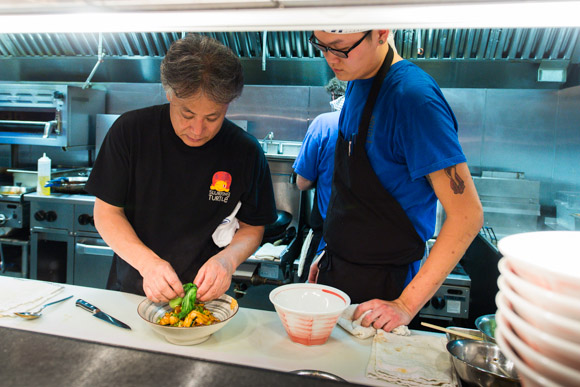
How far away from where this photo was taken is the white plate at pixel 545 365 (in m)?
0.47

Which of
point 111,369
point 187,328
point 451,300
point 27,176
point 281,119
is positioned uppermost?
point 281,119

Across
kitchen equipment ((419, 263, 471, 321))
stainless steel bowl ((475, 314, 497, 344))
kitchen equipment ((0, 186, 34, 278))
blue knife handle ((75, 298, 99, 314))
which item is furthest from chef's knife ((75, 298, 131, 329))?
kitchen equipment ((0, 186, 34, 278))

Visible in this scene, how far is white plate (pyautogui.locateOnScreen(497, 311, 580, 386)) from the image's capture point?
47 centimetres

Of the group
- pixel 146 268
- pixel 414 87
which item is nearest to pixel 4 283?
pixel 146 268

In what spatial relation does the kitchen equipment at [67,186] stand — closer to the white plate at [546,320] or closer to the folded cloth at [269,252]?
the folded cloth at [269,252]

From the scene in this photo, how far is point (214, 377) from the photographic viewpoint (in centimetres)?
55

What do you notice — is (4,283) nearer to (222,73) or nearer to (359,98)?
(222,73)

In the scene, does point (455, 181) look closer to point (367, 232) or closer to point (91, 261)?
point (367, 232)

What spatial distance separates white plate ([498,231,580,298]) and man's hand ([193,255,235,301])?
106 centimetres

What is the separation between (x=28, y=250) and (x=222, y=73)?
368 centimetres

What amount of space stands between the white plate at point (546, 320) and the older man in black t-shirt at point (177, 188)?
4.11 feet

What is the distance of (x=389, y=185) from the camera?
1.75m

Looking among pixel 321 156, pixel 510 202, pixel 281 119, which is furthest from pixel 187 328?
pixel 281 119

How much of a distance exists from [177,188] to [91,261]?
2.75 m
